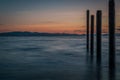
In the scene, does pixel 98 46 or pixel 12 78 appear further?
pixel 98 46

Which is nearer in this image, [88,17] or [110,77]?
[110,77]

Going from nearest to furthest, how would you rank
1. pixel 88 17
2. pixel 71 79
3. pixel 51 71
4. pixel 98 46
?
1. pixel 71 79
2. pixel 51 71
3. pixel 98 46
4. pixel 88 17

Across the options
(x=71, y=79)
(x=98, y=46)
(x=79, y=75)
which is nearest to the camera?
(x=71, y=79)

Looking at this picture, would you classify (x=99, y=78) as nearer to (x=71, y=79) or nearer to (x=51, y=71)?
(x=71, y=79)

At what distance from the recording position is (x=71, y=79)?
883cm

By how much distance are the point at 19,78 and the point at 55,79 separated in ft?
3.67

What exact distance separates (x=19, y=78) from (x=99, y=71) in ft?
9.93

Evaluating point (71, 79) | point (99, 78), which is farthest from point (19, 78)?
point (99, 78)

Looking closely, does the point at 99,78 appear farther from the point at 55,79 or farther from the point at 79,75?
the point at 55,79

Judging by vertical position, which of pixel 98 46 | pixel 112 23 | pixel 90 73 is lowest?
pixel 90 73

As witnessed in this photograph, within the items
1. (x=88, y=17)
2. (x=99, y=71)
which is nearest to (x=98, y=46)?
(x=99, y=71)

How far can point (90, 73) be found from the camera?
10.2m

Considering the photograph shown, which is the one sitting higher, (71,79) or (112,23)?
(112,23)

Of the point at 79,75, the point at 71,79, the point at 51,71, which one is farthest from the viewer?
the point at 51,71
